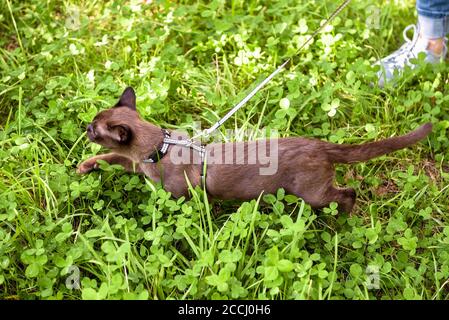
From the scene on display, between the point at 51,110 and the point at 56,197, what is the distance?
713 millimetres

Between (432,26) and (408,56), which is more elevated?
(432,26)

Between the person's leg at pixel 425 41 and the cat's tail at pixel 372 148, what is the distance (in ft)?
3.82

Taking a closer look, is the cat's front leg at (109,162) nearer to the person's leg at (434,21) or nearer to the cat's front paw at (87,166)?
the cat's front paw at (87,166)

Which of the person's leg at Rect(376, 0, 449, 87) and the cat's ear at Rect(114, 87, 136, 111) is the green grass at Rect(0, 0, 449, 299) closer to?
the person's leg at Rect(376, 0, 449, 87)

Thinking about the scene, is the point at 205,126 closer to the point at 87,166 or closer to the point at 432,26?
the point at 87,166

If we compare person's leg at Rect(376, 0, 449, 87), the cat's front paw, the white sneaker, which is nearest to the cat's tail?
person's leg at Rect(376, 0, 449, 87)

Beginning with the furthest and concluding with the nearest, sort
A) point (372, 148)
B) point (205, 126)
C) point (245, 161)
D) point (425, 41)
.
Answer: point (425, 41) → point (205, 126) → point (245, 161) → point (372, 148)

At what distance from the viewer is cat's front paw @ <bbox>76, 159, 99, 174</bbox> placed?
130 inches

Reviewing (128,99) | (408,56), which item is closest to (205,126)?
(128,99)

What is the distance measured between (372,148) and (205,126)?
1313mm

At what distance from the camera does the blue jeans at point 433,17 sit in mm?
3781

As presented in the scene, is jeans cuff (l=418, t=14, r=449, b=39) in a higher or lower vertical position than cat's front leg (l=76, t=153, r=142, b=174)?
higher

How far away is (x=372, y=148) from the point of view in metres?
2.84

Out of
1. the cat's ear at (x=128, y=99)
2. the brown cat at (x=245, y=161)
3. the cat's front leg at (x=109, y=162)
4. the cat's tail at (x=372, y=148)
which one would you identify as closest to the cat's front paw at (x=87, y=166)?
the cat's front leg at (x=109, y=162)
